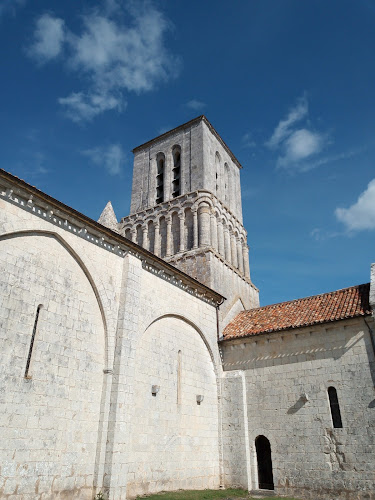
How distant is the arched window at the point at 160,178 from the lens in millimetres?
25984

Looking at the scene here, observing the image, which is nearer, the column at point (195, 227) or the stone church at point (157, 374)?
the stone church at point (157, 374)

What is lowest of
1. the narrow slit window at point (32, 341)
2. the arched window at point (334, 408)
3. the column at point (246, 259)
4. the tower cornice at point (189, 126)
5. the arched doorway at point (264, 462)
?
the arched doorway at point (264, 462)

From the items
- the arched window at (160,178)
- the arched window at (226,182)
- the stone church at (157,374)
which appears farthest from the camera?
the arched window at (226,182)

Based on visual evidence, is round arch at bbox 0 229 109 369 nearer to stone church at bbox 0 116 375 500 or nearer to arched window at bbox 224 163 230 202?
stone church at bbox 0 116 375 500

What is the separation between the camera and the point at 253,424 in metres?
16.0

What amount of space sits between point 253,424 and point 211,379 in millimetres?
2432

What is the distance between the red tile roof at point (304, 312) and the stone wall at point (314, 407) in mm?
346

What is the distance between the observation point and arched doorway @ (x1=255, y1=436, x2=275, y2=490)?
15.6 metres

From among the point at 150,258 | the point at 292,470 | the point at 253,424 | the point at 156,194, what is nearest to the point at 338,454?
the point at 292,470

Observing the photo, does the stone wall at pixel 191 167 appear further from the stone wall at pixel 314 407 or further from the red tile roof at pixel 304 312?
the stone wall at pixel 314 407

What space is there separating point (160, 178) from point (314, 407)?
57.7ft

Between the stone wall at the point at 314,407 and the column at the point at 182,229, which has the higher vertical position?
the column at the point at 182,229

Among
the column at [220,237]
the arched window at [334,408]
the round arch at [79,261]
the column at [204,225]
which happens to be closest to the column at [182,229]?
the column at [204,225]

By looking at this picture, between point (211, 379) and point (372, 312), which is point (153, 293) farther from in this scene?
point (372, 312)
